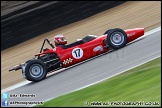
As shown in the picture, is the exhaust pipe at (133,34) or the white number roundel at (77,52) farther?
the exhaust pipe at (133,34)

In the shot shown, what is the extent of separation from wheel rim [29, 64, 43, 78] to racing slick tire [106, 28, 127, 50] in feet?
5.77

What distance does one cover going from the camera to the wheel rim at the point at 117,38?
1097cm

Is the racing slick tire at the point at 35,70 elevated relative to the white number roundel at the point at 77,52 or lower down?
lower down

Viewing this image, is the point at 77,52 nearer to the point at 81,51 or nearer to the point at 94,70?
the point at 81,51

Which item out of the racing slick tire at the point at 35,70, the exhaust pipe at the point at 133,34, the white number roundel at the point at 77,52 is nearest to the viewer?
the racing slick tire at the point at 35,70

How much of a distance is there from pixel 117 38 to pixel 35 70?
213cm

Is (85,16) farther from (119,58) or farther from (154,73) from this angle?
(154,73)

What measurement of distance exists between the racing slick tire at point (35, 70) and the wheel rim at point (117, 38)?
5.81 ft

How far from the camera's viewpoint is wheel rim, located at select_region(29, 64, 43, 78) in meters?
10.6

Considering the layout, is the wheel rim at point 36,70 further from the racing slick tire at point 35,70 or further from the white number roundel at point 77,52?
the white number roundel at point 77,52

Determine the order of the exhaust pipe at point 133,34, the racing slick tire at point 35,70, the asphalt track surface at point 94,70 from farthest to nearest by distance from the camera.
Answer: the exhaust pipe at point 133,34, the racing slick tire at point 35,70, the asphalt track surface at point 94,70

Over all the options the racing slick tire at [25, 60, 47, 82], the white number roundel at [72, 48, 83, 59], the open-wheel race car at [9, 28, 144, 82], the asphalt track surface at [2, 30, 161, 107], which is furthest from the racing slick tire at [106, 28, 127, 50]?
the racing slick tire at [25, 60, 47, 82]

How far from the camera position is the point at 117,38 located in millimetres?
11047

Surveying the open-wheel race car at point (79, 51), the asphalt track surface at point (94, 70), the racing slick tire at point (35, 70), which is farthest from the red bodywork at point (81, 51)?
the racing slick tire at point (35, 70)
